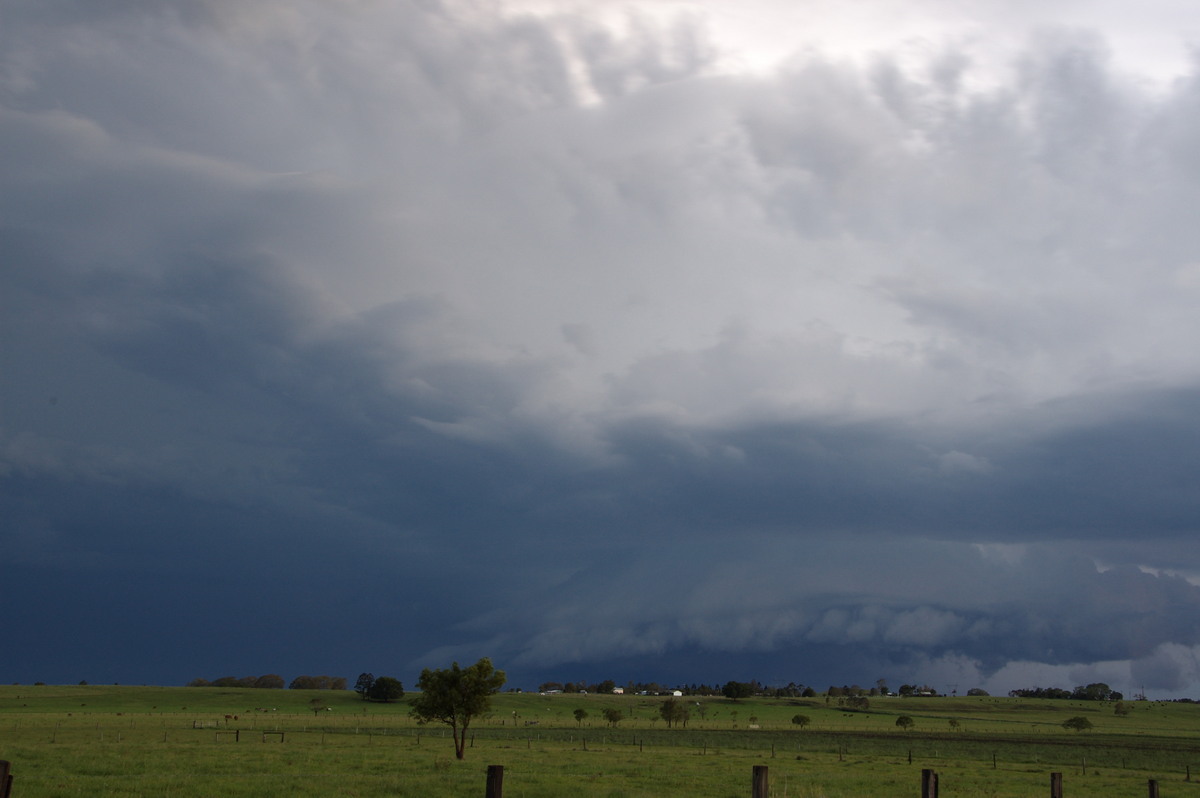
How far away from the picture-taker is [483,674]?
63781 millimetres

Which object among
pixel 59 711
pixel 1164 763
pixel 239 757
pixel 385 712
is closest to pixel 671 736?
pixel 1164 763

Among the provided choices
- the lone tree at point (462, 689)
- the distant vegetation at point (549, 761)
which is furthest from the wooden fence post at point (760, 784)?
the lone tree at point (462, 689)

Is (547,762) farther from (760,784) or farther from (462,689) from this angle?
(760,784)

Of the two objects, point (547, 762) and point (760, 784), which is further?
point (547, 762)

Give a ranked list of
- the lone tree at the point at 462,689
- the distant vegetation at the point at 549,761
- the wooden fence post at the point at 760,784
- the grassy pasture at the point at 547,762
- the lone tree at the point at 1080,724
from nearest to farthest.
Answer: the wooden fence post at the point at 760,784 < the grassy pasture at the point at 547,762 < the distant vegetation at the point at 549,761 < the lone tree at the point at 462,689 < the lone tree at the point at 1080,724

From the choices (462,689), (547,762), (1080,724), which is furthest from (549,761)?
(1080,724)

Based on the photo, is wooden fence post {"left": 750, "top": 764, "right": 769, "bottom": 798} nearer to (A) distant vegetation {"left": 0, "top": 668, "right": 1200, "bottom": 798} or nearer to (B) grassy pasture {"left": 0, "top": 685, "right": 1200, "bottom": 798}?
(B) grassy pasture {"left": 0, "top": 685, "right": 1200, "bottom": 798}

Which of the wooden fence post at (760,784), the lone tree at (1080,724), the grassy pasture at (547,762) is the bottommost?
the lone tree at (1080,724)

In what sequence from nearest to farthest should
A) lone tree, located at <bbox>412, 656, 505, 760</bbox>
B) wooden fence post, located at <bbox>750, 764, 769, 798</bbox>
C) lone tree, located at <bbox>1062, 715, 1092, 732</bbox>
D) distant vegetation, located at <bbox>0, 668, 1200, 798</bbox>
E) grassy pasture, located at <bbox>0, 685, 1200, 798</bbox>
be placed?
wooden fence post, located at <bbox>750, 764, 769, 798</bbox>, grassy pasture, located at <bbox>0, 685, 1200, 798</bbox>, distant vegetation, located at <bbox>0, 668, 1200, 798</bbox>, lone tree, located at <bbox>412, 656, 505, 760</bbox>, lone tree, located at <bbox>1062, 715, 1092, 732</bbox>

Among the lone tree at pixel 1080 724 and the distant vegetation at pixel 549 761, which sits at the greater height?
the distant vegetation at pixel 549 761

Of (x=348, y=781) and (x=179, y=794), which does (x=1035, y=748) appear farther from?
(x=179, y=794)

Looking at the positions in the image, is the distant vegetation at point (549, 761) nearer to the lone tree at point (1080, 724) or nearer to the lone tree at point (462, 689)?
the lone tree at point (462, 689)

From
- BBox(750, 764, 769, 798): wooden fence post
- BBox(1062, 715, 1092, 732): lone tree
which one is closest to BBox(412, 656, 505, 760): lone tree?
BBox(750, 764, 769, 798): wooden fence post

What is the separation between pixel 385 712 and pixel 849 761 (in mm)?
118526
